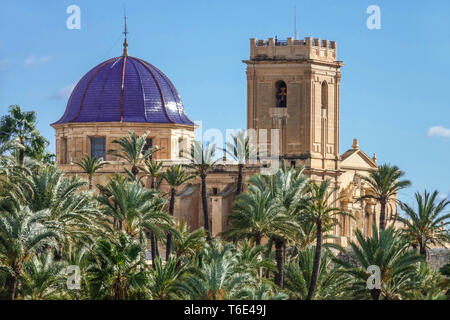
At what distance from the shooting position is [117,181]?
6712 centimetres

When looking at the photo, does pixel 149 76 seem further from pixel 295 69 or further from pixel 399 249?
pixel 399 249

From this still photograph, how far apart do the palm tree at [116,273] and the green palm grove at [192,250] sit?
0.04m

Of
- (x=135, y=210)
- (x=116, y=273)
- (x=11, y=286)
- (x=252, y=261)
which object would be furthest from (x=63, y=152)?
(x=11, y=286)

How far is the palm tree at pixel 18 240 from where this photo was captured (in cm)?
5553

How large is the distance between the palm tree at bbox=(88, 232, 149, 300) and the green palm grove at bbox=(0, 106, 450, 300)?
0.12 feet

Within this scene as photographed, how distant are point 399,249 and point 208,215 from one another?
25.3 m

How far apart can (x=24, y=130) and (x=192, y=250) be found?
18661mm

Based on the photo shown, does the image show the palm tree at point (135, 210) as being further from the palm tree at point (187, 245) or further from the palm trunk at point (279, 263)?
the palm trunk at point (279, 263)

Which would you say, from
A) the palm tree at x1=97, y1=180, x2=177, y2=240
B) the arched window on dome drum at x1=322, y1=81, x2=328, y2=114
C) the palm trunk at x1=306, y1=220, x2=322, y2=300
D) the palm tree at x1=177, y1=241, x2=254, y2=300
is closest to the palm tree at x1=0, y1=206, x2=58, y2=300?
the palm tree at x1=177, y1=241, x2=254, y2=300

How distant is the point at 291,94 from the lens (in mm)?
87688

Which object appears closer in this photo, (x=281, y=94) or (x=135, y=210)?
(x=135, y=210)

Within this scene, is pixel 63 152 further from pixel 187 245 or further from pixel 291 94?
pixel 187 245

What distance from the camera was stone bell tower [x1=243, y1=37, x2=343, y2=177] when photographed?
87.5 metres

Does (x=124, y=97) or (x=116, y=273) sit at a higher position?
(x=124, y=97)
